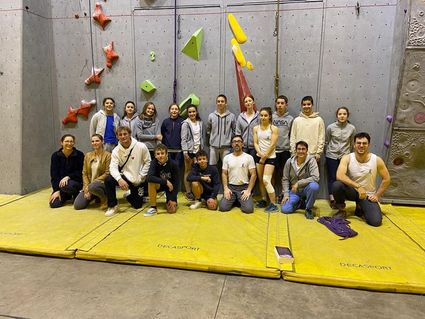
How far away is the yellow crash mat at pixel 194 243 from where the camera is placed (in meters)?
2.49

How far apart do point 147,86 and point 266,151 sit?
1.98 meters

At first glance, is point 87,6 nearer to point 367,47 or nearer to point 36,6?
point 36,6

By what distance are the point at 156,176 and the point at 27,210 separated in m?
1.63

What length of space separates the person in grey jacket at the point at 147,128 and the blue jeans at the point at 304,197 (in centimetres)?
189

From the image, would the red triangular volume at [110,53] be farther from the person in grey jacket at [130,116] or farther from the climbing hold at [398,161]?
the climbing hold at [398,161]

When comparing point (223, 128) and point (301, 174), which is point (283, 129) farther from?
point (223, 128)

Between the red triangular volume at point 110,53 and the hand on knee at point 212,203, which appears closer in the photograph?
the hand on knee at point 212,203

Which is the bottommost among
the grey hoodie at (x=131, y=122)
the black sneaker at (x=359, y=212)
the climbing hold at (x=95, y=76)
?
the black sneaker at (x=359, y=212)

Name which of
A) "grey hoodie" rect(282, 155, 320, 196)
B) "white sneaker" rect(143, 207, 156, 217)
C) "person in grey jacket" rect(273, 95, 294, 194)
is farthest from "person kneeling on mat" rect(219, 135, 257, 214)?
"white sneaker" rect(143, 207, 156, 217)

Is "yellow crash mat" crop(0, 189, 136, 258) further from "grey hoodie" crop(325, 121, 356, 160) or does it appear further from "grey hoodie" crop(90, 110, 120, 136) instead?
"grey hoodie" crop(325, 121, 356, 160)

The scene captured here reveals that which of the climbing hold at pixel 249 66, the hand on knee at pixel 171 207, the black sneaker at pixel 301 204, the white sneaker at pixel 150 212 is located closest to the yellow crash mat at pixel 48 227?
the white sneaker at pixel 150 212

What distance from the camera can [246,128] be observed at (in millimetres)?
4113

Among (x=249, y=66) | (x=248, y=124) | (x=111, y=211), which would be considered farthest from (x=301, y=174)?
(x=111, y=211)

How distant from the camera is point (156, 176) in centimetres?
365
